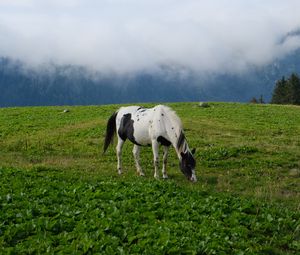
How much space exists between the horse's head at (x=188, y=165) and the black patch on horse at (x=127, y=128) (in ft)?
10.2

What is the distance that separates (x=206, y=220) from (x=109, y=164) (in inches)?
448

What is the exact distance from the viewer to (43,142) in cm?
3039

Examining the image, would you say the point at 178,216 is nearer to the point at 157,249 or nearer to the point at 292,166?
the point at 157,249

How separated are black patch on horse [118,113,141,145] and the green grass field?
1.51 metres

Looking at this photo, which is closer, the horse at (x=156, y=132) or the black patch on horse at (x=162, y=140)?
the horse at (x=156, y=132)

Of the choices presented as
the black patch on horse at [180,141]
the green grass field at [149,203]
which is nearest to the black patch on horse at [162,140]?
the black patch on horse at [180,141]

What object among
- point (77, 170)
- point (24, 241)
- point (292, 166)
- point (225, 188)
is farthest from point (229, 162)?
point (24, 241)

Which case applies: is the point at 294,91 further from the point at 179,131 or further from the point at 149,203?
the point at 149,203

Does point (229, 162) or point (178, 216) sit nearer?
point (178, 216)

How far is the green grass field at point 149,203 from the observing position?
1098 centimetres

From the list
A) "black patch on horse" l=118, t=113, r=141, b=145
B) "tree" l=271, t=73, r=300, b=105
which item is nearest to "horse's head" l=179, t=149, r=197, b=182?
"black patch on horse" l=118, t=113, r=141, b=145

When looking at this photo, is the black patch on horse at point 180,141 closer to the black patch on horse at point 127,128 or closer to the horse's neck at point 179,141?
the horse's neck at point 179,141

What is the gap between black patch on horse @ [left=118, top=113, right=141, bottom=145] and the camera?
21.6 metres

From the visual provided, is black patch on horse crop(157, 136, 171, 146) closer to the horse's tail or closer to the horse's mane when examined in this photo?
the horse's mane
